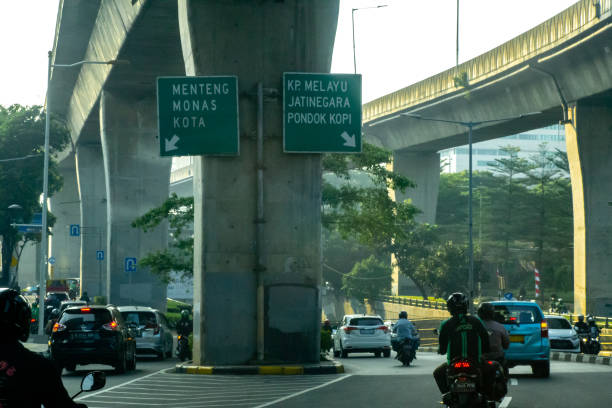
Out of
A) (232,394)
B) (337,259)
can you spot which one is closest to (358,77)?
(232,394)

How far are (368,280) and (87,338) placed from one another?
60.9m

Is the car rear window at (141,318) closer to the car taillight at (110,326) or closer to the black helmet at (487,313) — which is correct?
the car taillight at (110,326)

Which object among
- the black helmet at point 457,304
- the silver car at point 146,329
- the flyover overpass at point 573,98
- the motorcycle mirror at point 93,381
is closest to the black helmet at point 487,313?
the black helmet at point 457,304

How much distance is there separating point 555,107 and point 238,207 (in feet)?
91.2

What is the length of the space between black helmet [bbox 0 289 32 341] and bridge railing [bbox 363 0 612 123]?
35.8 m

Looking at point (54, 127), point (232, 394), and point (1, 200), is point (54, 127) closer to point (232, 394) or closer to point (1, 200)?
point (1, 200)

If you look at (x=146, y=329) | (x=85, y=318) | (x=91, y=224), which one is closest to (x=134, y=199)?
(x=91, y=224)

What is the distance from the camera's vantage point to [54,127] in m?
63.2

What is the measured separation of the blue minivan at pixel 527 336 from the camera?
69.0 ft

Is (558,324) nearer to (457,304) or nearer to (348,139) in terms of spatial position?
(348,139)

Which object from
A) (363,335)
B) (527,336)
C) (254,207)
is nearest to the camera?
(527,336)

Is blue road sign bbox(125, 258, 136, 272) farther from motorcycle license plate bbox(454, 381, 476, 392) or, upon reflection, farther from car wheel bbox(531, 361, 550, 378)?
motorcycle license plate bbox(454, 381, 476, 392)

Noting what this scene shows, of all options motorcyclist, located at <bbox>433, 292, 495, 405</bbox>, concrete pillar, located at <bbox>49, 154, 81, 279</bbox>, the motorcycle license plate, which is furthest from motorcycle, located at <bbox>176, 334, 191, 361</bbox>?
concrete pillar, located at <bbox>49, 154, 81, 279</bbox>

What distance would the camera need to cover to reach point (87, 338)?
74.4 feet
